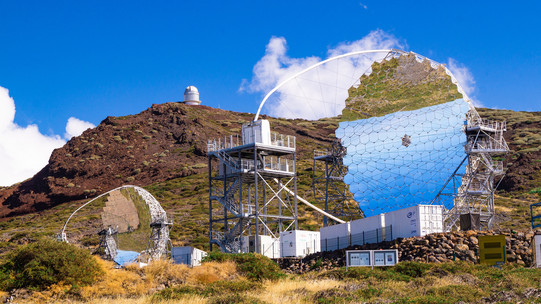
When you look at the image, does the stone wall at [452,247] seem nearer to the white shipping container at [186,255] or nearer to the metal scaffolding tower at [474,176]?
the metal scaffolding tower at [474,176]

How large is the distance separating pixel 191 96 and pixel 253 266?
13408 centimetres

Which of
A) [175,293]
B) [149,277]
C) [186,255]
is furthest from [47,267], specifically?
[186,255]

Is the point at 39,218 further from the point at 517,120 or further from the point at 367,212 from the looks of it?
the point at 517,120

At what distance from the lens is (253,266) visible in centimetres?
3831

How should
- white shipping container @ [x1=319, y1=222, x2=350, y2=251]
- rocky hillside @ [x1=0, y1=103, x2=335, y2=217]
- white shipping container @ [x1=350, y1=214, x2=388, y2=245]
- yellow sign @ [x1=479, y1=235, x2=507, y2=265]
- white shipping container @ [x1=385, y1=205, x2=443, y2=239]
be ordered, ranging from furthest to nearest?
rocky hillside @ [x1=0, y1=103, x2=335, y2=217] < white shipping container @ [x1=319, y1=222, x2=350, y2=251] < white shipping container @ [x1=350, y1=214, x2=388, y2=245] < white shipping container @ [x1=385, y1=205, x2=443, y2=239] < yellow sign @ [x1=479, y1=235, x2=507, y2=265]

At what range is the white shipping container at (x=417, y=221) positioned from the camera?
4234cm

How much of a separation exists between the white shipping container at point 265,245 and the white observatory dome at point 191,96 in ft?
379

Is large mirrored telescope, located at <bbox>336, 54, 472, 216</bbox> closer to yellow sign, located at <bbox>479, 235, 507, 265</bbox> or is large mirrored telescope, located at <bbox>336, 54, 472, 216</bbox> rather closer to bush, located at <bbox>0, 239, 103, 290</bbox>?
yellow sign, located at <bbox>479, 235, 507, 265</bbox>

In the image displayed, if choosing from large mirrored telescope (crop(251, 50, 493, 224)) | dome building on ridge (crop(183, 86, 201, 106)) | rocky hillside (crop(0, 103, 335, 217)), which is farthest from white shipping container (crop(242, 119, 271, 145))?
dome building on ridge (crop(183, 86, 201, 106))

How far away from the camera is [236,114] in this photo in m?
174

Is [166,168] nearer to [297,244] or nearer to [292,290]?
[297,244]

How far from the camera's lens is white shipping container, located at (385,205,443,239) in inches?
1667

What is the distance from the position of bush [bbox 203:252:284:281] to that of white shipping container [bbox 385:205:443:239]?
8.37 metres

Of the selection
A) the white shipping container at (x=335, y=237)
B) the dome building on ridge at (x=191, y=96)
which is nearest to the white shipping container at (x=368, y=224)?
the white shipping container at (x=335, y=237)
